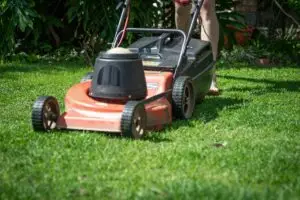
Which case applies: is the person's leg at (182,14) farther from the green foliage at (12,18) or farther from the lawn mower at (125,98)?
the green foliage at (12,18)

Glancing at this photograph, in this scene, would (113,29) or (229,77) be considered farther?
(113,29)

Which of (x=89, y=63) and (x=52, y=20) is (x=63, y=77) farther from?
(x=52, y=20)

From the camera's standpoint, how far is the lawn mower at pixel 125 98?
3010 millimetres

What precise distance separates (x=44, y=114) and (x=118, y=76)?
1.39 ft

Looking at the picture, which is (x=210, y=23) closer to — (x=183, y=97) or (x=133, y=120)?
(x=183, y=97)

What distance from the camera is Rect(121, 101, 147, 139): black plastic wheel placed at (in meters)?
2.87

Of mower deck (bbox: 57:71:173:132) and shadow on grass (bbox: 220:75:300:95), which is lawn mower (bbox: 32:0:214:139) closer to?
mower deck (bbox: 57:71:173:132)

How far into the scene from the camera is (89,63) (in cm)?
704

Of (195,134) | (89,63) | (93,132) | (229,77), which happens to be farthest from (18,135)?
(89,63)

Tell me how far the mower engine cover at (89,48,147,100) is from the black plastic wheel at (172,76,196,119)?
33 cm

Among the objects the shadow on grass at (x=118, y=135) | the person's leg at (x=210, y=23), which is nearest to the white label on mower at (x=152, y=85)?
the shadow on grass at (x=118, y=135)

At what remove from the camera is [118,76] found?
3.10 meters

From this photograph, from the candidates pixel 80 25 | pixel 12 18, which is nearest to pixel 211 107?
pixel 12 18

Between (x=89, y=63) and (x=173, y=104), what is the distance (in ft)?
12.0
